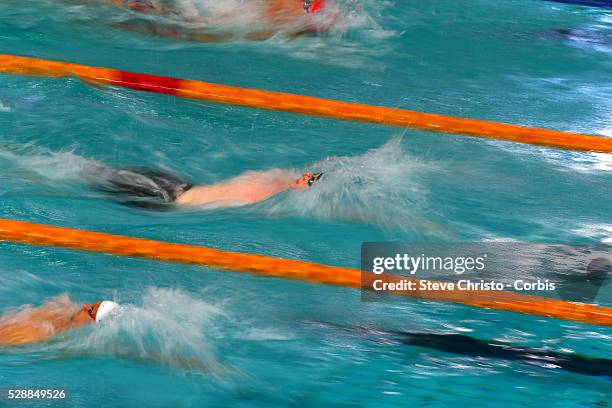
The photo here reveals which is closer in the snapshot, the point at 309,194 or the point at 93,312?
the point at 93,312

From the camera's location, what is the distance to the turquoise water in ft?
10.3

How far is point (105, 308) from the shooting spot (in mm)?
3303

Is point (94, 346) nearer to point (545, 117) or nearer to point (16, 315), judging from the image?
point (16, 315)

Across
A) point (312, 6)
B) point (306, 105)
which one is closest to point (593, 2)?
point (312, 6)

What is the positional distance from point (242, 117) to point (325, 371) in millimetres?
1781

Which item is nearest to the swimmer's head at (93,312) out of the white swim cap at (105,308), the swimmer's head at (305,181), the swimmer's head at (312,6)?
the white swim cap at (105,308)

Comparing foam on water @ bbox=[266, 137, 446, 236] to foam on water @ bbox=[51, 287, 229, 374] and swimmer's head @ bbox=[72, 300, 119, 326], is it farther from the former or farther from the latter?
swimmer's head @ bbox=[72, 300, 119, 326]

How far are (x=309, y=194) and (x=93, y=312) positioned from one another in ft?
3.51

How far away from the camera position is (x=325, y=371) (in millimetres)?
3145

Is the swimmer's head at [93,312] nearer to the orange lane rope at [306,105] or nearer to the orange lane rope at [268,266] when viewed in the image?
the orange lane rope at [268,266]

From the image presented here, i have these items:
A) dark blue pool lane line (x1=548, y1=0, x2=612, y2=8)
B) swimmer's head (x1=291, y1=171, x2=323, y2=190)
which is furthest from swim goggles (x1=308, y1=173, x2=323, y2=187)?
dark blue pool lane line (x1=548, y1=0, x2=612, y2=8)

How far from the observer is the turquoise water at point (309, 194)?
3.13 meters

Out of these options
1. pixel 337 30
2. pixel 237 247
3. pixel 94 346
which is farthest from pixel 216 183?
pixel 337 30

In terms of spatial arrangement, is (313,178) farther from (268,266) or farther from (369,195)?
(268,266)
